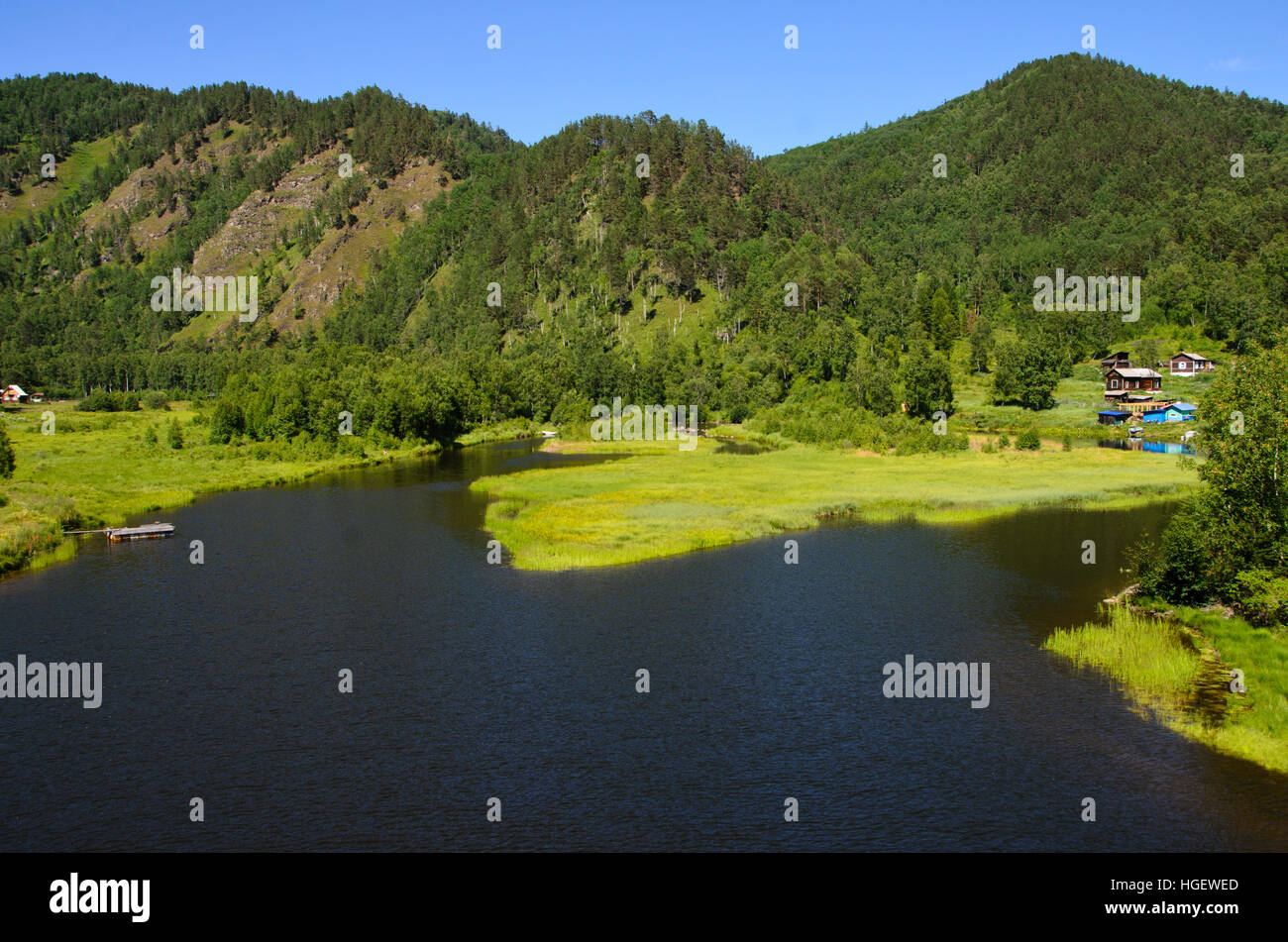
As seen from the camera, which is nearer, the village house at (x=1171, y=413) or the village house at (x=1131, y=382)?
the village house at (x=1171, y=413)

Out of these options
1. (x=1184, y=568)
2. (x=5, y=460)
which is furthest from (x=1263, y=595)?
(x=5, y=460)

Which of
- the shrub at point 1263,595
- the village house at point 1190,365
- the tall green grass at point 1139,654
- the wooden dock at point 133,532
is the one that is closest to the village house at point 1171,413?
the village house at point 1190,365

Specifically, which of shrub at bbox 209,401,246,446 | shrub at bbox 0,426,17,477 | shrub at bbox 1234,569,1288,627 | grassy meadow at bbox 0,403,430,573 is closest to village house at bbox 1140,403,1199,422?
shrub at bbox 1234,569,1288,627

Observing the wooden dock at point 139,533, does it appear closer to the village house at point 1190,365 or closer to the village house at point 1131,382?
the village house at point 1131,382

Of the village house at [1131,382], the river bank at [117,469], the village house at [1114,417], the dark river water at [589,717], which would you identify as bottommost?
the dark river water at [589,717]

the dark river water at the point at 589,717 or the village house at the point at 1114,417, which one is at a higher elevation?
the village house at the point at 1114,417
